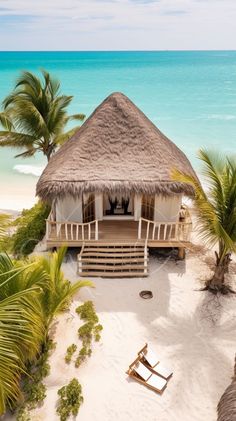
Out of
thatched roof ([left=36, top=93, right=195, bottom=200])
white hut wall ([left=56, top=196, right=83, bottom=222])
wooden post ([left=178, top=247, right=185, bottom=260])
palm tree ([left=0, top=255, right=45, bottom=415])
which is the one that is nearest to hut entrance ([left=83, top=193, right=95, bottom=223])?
white hut wall ([left=56, top=196, right=83, bottom=222])

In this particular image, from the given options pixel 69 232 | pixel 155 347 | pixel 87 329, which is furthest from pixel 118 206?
pixel 155 347

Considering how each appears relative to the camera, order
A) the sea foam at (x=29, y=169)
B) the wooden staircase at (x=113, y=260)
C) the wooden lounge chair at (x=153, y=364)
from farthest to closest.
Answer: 1. the sea foam at (x=29, y=169)
2. the wooden staircase at (x=113, y=260)
3. the wooden lounge chair at (x=153, y=364)

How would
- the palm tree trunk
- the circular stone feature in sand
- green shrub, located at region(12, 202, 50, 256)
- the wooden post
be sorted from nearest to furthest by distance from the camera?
the palm tree trunk → the circular stone feature in sand → the wooden post → green shrub, located at region(12, 202, 50, 256)

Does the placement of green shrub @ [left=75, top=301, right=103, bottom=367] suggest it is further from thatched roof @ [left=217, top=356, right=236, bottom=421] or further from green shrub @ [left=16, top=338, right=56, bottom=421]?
thatched roof @ [left=217, top=356, right=236, bottom=421]

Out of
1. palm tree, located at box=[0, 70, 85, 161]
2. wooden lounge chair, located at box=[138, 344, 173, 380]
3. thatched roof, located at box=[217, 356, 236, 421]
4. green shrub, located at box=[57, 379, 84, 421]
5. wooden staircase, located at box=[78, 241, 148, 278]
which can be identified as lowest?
green shrub, located at box=[57, 379, 84, 421]

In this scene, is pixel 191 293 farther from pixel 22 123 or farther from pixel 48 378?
pixel 22 123

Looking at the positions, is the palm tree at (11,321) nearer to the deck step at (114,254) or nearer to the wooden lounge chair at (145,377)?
the wooden lounge chair at (145,377)

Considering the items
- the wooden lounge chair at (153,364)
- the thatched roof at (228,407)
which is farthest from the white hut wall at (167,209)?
the thatched roof at (228,407)
